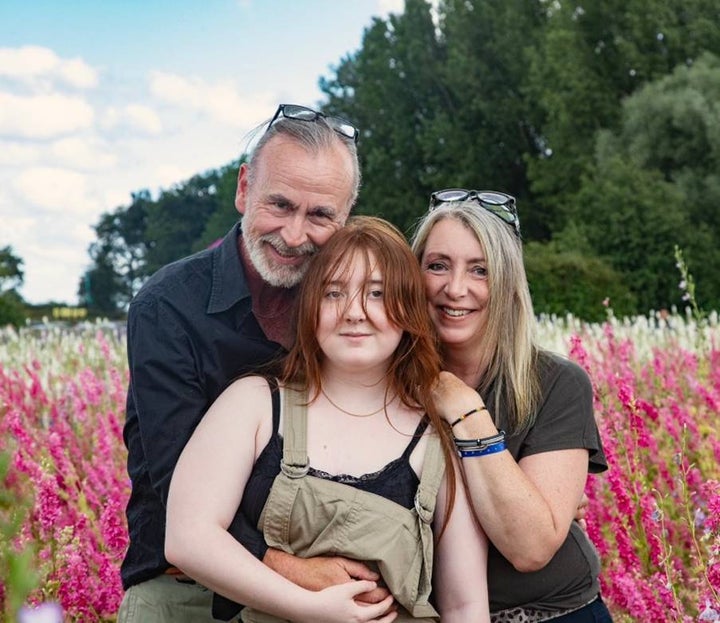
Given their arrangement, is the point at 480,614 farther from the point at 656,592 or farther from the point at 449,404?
the point at 656,592

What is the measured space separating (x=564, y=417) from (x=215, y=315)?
1.07 meters

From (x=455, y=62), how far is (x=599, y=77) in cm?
739

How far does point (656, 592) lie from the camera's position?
3303mm

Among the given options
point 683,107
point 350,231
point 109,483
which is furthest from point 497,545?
point 683,107

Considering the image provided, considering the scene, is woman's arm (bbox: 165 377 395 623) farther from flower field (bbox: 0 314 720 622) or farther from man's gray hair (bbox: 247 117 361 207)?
man's gray hair (bbox: 247 117 361 207)

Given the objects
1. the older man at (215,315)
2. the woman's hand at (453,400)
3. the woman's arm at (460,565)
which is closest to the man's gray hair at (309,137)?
the older man at (215,315)

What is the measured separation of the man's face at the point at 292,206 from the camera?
2969mm

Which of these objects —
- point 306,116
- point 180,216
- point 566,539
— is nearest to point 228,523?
point 566,539

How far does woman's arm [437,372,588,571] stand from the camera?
253 cm

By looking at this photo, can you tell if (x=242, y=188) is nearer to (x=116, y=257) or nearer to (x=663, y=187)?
(x=663, y=187)

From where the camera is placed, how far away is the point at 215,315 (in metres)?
2.89

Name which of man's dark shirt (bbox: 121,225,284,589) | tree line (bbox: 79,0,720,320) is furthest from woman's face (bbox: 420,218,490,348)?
tree line (bbox: 79,0,720,320)

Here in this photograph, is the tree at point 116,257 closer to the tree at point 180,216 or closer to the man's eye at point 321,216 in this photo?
the tree at point 180,216

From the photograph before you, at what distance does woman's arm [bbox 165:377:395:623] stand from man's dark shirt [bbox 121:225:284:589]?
10.2 inches
